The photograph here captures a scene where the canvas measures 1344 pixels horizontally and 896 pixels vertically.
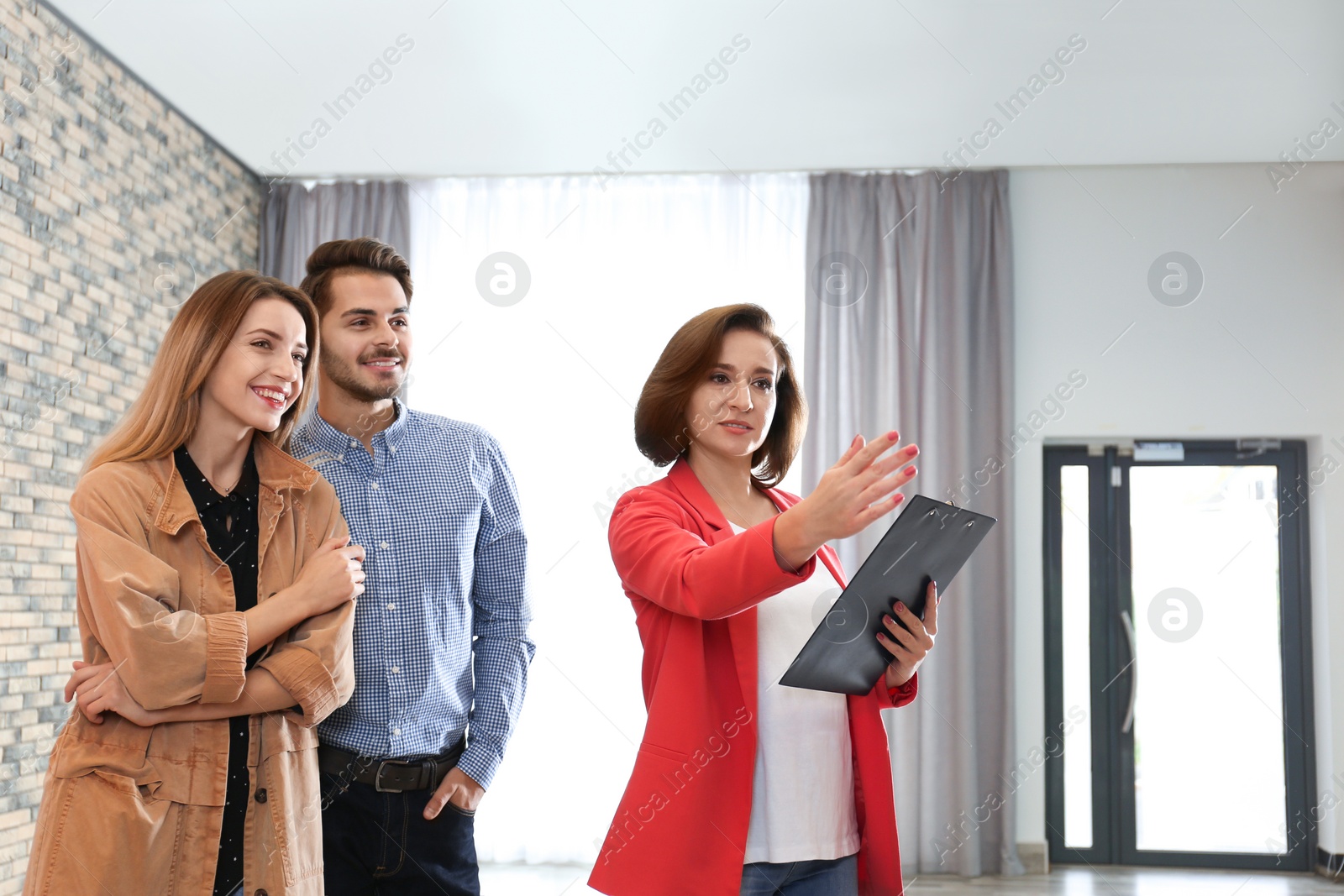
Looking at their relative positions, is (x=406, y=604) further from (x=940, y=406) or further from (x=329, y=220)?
(x=329, y=220)

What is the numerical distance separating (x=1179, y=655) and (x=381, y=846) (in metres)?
4.61

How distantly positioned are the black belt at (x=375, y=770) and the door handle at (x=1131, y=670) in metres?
4.33

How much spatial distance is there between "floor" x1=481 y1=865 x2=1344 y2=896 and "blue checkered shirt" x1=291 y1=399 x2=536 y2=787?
288 centimetres

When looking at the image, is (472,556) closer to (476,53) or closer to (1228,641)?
(476,53)

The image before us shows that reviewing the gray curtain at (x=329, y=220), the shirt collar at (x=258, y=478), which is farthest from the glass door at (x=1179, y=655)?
the shirt collar at (x=258, y=478)

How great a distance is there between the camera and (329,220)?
5.41m

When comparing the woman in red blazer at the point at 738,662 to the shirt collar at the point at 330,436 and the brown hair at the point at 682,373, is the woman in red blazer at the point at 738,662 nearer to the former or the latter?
the brown hair at the point at 682,373

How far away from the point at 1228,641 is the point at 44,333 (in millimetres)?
5465

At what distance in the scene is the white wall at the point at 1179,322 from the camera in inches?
198

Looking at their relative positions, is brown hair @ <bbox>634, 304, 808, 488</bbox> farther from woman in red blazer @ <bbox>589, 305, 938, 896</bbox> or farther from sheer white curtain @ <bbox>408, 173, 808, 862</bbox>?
sheer white curtain @ <bbox>408, 173, 808, 862</bbox>

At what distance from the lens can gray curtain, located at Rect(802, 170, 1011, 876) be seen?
480 centimetres

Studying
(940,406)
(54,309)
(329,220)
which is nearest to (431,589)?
(54,309)

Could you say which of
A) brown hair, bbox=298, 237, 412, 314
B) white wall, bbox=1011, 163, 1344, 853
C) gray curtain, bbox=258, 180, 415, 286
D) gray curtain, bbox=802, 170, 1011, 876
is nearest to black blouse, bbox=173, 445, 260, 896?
brown hair, bbox=298, 237, 412, 314

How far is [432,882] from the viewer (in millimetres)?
1672
